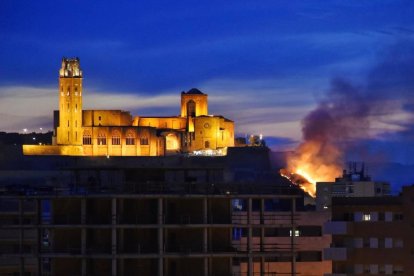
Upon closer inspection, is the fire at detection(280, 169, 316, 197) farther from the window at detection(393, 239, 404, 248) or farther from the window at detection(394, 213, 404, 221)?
the window at detection(393, 239, 404, 248)

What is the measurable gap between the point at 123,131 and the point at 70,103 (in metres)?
8.19

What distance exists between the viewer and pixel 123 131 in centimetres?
15550

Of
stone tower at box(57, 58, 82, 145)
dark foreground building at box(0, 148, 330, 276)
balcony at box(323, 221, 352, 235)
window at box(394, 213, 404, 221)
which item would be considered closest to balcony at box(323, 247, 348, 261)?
balcony at box(323, 221, 352, 235)

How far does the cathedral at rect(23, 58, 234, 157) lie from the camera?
156125 mm

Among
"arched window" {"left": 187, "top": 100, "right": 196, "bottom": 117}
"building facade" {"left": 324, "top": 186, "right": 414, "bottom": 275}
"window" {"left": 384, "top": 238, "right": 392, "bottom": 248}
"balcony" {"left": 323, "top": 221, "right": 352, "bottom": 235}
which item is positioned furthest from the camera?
"arched window" {"left": 187, "top": 100, "right": 196, "bottom": 117}

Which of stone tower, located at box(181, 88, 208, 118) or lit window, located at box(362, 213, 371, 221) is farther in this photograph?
stone tower, located at box(181, 88, 208, 118)

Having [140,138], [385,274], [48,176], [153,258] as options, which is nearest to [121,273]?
[153,258]

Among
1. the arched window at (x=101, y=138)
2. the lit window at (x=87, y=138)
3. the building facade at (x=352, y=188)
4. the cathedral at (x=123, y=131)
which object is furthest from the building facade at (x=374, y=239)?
the lit window at (x=87, y=138)

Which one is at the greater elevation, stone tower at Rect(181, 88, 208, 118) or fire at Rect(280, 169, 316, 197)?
stone tower at Rect(181, 88, 208, 118)

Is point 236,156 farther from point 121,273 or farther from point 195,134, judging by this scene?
point 121,273

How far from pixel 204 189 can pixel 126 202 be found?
246cm

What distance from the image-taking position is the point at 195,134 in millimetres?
161500

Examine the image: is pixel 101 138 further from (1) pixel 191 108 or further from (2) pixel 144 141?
(1) pixel 191 108

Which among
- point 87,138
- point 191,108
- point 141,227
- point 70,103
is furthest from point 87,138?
point 141,227
